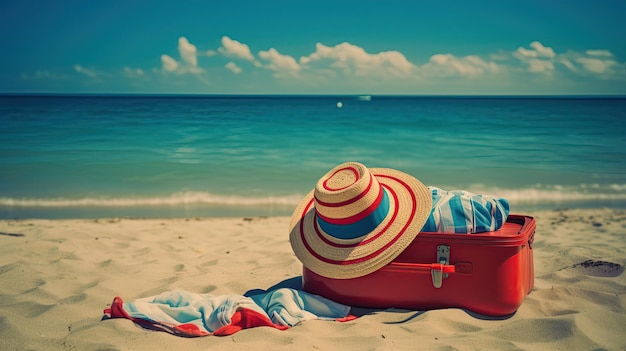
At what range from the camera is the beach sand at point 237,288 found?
107 inches

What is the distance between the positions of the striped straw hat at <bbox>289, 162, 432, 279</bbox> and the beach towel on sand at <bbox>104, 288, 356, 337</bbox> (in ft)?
0.68

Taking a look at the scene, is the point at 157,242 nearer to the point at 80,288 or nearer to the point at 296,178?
the point at 80,288

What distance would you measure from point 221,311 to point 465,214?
1.43m

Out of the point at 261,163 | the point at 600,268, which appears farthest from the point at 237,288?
the point at 261,163

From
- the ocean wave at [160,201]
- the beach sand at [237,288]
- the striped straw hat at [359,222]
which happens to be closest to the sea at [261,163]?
the ocean wave at [160,201]

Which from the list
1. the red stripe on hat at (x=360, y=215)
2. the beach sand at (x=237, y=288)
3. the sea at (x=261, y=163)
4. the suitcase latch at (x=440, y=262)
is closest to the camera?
the beach sand at (x=237, y=288)

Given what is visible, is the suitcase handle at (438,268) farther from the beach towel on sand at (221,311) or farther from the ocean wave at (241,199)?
the ocean wave at (241,199)

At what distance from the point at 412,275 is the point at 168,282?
173 centimetres

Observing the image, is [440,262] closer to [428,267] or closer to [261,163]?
[428,267]

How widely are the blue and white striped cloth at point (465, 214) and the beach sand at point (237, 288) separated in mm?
463

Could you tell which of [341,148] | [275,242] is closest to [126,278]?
[275,242]

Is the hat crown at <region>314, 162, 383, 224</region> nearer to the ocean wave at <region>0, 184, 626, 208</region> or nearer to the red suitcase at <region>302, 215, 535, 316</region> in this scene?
the red suitcase at <region>302, 215, 535, 316</region>

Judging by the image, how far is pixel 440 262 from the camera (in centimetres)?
305

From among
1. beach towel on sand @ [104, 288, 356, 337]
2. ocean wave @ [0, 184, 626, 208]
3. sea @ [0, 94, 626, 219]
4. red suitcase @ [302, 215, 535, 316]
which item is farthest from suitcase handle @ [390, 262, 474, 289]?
ocean wave @ [0, 184, 626, 208]
